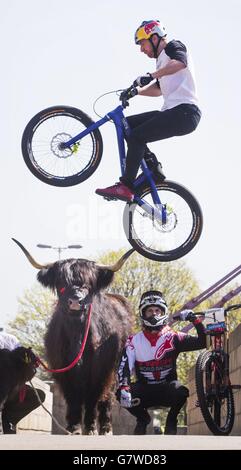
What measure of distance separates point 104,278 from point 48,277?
851 mm

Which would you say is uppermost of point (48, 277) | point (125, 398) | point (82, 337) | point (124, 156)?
point (48, 277)

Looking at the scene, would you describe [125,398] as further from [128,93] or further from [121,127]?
[128,93]

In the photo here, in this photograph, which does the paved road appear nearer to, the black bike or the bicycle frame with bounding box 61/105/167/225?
the black bike

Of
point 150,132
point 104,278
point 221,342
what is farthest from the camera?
point 104,278

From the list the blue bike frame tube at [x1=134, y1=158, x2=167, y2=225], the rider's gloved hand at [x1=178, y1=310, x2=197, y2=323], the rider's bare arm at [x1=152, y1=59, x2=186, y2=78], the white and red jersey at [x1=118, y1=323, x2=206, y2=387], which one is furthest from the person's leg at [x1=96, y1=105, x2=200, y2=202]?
the white and red jersey at [x1=118, y1=323, x2=206, y2=387]

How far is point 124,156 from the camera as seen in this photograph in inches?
394

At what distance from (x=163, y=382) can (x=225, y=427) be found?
2.93 feet

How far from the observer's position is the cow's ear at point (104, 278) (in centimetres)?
1462

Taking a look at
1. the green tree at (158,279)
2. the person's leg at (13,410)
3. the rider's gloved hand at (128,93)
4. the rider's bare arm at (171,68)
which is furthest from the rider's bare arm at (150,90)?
the green tree at (158,279)

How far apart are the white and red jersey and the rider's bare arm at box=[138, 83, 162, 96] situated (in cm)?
248

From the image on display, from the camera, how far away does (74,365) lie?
1421 centimetres

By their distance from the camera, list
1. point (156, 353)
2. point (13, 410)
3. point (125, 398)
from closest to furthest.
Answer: point (125, 398)
point (156, 353)
point (13, 410)

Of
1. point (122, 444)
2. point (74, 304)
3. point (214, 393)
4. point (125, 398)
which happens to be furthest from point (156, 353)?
point (122, 444)
